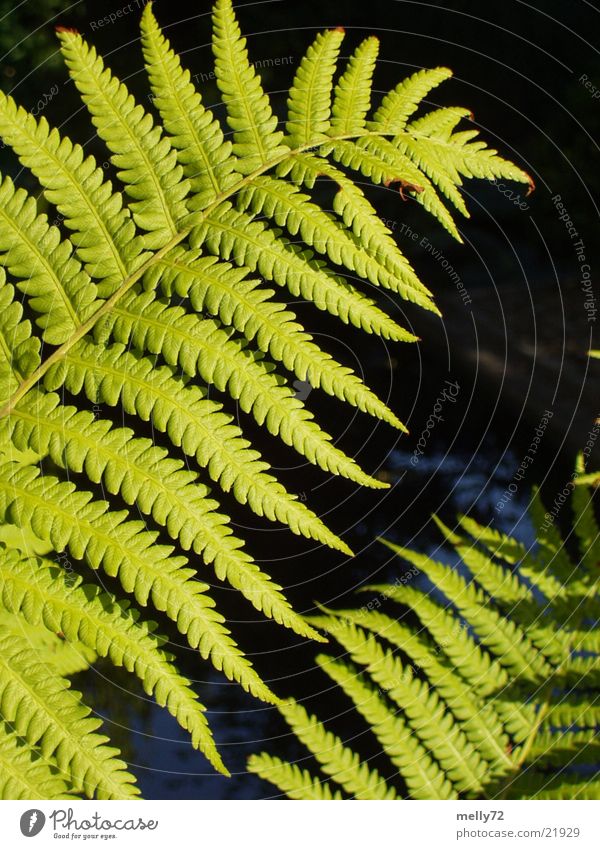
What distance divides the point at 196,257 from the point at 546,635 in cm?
103

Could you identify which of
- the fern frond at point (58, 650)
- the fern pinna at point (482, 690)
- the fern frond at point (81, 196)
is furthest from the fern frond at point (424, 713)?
the fern frond at point (81, 196)

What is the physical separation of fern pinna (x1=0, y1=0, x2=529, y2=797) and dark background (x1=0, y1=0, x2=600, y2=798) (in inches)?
78.9

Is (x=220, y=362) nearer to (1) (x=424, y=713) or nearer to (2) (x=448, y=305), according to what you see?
(1) (x=424, y=713)

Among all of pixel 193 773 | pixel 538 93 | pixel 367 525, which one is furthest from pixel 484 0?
pixel 193 773

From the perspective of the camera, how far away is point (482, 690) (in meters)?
1.38

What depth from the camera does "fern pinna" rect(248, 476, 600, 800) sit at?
4.10ft

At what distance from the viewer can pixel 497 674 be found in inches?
55.4

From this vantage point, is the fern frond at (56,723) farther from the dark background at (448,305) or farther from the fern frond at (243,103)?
the dark background at (448,305)

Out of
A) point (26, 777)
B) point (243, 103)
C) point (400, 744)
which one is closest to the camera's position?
point (26, 777)

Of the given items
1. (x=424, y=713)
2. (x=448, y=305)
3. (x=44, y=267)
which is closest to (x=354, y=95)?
(x=44, y=267)
